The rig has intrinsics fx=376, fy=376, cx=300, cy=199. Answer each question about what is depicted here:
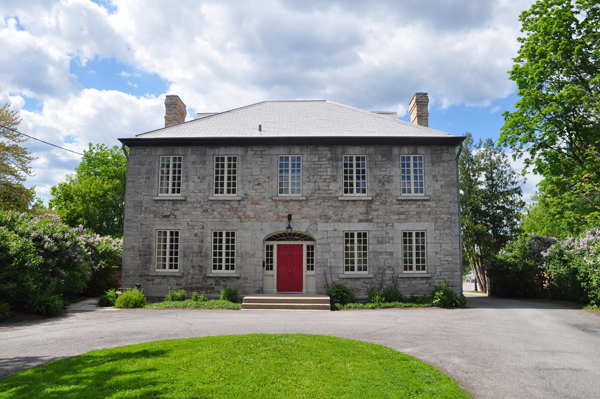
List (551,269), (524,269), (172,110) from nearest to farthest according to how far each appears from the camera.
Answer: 1. (551,269)
2. (524,269)
3. (172,110)

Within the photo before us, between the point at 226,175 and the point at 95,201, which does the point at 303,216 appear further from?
the point at 95,201

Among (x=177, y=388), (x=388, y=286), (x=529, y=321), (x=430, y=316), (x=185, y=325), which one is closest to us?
(x=177, y=388)

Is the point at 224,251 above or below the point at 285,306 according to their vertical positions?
above

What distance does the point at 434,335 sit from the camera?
9680 millimetres

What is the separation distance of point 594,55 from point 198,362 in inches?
789

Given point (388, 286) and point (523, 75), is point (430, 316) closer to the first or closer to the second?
point (388, 286)

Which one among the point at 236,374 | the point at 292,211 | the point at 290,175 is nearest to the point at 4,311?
the point at 236,374

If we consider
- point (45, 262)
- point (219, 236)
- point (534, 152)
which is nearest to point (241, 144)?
point (219, 236)

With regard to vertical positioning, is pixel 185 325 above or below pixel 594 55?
below

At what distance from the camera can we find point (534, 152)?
61.9ft

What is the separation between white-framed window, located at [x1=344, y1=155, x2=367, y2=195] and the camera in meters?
17.2

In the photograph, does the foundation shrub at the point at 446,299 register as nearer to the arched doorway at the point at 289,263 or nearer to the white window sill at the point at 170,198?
the arched doorway at the point at 289,263

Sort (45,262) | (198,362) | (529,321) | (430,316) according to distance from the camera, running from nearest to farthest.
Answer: (198,362) → (529,321) → (430,316) → (45,262)

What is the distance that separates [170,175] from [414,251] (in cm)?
1166
